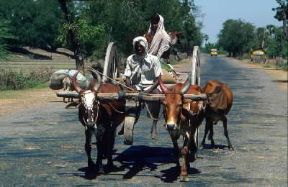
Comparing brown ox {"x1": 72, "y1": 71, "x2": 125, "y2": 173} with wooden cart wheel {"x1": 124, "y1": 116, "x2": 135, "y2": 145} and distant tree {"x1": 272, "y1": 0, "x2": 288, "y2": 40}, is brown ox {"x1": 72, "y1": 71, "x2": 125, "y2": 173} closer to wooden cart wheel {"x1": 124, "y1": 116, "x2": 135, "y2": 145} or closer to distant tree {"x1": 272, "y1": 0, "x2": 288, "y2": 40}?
wooden cart wheel {"x1": 124, "y1": 116, "x2": 135, "y2": 145}

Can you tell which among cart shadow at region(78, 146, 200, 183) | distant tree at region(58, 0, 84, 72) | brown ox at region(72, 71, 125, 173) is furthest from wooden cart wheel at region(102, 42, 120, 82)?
distant tree at region(58, 0, 84, 72)

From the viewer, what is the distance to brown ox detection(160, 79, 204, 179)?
861 cm

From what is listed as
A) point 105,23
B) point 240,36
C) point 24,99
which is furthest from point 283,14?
point 240,36

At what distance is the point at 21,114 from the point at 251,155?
9432mm

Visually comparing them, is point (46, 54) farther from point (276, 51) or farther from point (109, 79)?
point (109, 79)

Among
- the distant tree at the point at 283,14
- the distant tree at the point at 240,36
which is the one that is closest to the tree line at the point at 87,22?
the distant tree at the point at 283,14

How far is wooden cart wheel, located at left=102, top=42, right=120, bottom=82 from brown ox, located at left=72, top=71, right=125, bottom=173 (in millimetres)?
814

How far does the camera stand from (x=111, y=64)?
1111cm

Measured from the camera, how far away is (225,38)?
163 meters

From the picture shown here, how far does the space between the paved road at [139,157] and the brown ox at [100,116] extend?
0.44m

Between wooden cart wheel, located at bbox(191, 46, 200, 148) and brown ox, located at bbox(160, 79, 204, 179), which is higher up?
wooden cart wheel, located at bbox(191, 46, 200, 148)

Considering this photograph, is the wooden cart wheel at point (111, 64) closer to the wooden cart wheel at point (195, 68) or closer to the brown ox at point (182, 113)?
the wooden cart wheel at point (195, 68)

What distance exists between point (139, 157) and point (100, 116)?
2.37 metres

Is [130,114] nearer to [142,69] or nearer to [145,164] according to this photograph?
[142,69]
